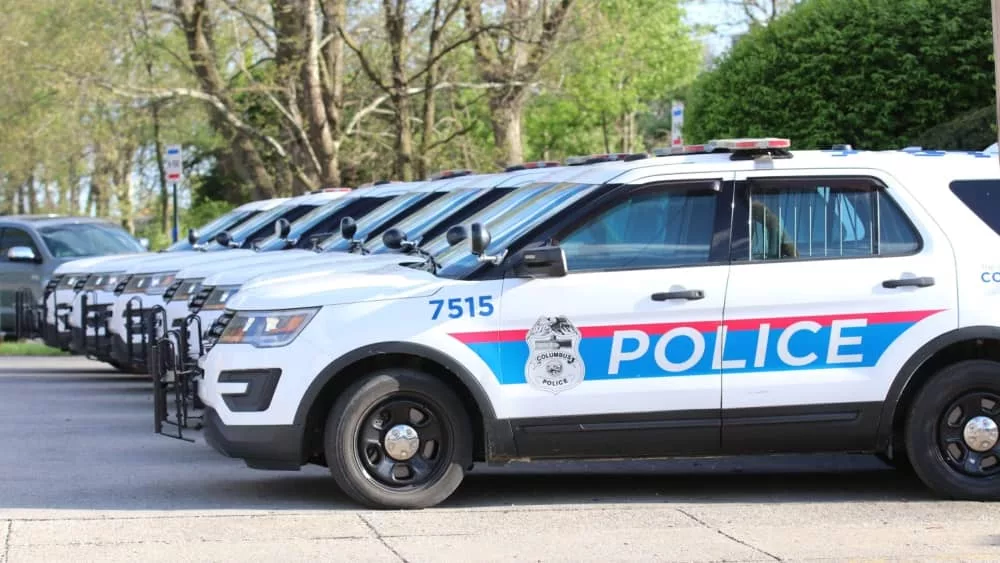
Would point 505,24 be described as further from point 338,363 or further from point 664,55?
point 664,55

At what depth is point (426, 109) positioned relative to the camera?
2606 centimetres

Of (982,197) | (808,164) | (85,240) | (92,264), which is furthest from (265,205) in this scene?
(982,197)

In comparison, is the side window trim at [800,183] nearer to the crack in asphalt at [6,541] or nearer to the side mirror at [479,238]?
the side mirror at [479,238]

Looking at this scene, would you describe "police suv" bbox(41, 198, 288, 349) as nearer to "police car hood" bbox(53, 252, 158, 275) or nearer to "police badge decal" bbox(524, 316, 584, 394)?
"police car hood" bbox(53, 252, 158, 275)

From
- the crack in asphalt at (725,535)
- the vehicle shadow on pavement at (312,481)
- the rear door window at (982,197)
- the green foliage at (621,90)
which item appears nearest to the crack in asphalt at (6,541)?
the vehicle shadow on pavement at (312,481)

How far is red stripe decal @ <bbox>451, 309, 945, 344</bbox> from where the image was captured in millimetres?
8094

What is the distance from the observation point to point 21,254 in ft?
66.8

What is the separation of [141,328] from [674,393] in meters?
6.06

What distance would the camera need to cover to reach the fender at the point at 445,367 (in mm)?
8055

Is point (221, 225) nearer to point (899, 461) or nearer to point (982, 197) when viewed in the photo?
point (899, 461)

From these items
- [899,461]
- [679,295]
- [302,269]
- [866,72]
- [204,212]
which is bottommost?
[899,461]

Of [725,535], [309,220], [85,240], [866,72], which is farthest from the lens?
[85,240]

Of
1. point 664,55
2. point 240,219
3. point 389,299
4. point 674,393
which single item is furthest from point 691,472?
point 664,55

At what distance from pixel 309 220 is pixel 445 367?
7390mm
